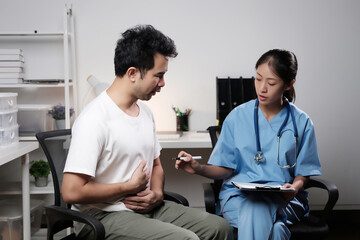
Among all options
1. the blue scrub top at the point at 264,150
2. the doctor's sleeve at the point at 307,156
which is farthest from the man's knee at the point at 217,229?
the doctor's sleeve at the point at 307,156

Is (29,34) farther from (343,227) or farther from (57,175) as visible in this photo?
(343,227)

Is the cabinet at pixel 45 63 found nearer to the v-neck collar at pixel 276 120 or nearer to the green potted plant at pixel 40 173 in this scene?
the green potted plant at pixel 40 173

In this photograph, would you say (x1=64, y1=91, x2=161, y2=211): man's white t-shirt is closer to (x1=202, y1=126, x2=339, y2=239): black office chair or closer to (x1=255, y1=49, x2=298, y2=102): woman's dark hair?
(x1=202, y1=126, x2=339, y2=239): black office chair

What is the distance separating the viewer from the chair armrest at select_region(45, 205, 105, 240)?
1252mm

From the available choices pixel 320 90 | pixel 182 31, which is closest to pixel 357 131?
pixel 320 90

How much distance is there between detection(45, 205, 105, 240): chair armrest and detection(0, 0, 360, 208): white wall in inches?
60.4

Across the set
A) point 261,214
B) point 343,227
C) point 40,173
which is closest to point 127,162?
point 261,214

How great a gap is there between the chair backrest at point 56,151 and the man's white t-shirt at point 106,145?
14 centimetres

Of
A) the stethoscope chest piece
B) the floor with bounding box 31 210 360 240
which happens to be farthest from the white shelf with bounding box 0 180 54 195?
the stethoscope chest piece

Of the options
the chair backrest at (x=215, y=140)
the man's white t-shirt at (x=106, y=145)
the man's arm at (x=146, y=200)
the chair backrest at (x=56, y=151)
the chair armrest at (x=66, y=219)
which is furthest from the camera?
the chair backrest at (x=215, y=140)

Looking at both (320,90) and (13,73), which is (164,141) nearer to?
(13,73)

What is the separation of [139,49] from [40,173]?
1458 mm

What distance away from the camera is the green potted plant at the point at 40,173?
2.61m

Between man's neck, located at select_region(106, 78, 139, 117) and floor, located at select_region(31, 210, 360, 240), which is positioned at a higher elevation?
man's neck, located at select_region(106, 78, 139, 117)
